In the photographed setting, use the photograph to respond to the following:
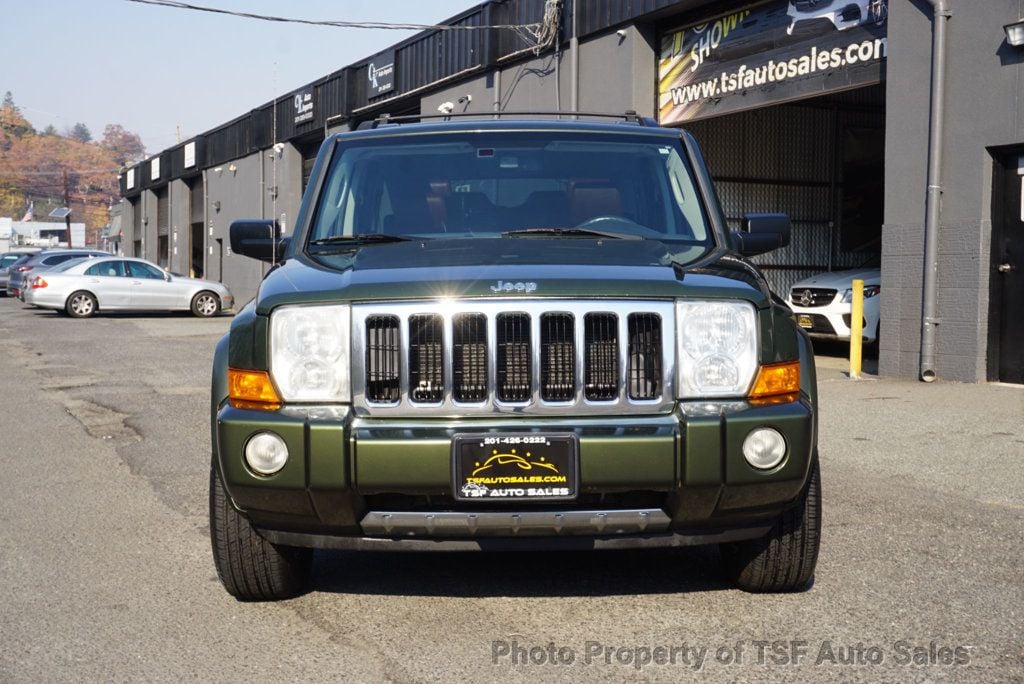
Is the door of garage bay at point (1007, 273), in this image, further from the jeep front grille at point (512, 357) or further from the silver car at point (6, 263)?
the silver car at point (6, 263)

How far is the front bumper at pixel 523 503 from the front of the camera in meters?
3.72

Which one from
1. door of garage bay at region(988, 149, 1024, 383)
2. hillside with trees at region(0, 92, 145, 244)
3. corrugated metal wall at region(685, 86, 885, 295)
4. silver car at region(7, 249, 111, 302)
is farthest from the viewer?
hillside with trees at region(0, 92, 145, 244)

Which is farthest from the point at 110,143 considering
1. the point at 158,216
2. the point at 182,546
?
the point at 182,546

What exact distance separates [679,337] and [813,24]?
1182 cm

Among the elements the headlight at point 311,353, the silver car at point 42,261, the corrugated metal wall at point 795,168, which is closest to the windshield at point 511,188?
the headlight at point 311,353

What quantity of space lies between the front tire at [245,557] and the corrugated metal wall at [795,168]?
16644mm

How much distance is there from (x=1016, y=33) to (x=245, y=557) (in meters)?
9.97

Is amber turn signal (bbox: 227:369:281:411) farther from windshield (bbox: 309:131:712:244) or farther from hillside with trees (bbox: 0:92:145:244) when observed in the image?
hillside with trees (bbox: 0:92:145:244)

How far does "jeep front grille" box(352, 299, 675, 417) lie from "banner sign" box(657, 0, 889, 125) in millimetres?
10762

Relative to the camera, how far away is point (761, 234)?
5301 millimetres

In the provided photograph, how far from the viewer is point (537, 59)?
21.2m

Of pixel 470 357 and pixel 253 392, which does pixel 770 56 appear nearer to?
pixel 470 357

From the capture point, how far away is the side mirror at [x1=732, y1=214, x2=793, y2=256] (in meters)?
5.25

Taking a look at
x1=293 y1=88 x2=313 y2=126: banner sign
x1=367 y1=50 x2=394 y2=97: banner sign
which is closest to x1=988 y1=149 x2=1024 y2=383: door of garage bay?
x1=367 y1=50 x2=394 y2=97: banner sign
